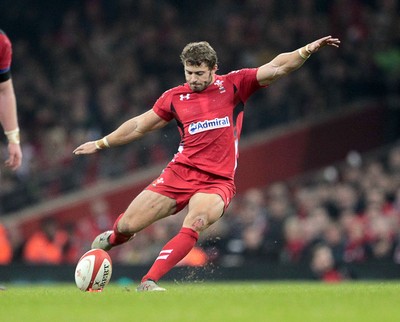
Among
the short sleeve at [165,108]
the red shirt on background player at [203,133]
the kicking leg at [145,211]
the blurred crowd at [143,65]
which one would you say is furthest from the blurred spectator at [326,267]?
the short sleeve at [165,108]

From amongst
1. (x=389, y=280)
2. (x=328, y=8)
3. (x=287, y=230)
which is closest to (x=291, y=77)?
(x=328, y=8)

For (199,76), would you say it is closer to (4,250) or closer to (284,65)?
(284,65)

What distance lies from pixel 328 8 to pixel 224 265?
6575 millimetres

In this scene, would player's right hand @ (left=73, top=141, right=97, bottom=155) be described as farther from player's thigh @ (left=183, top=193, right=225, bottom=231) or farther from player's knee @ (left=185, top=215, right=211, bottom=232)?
player's knee @ (left=185, top=215, right=211, bottom=232)

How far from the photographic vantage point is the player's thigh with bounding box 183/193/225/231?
9.43 m

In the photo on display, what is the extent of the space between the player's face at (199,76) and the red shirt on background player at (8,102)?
56.8 inches

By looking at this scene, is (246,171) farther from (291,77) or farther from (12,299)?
(12,299)

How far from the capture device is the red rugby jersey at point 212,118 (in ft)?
32.2

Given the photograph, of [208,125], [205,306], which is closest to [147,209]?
[208,125]

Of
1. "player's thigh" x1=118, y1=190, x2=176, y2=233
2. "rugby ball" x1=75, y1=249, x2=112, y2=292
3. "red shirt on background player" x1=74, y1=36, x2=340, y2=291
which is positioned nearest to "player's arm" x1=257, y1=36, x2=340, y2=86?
"red shirt on background player" x1=74, y1=36, x2=340, y2=291

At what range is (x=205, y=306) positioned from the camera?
7707mm

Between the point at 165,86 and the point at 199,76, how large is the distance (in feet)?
36.3

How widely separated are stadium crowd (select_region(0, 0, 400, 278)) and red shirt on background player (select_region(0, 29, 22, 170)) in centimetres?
719

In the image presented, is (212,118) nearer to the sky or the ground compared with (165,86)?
nearer to the sky
